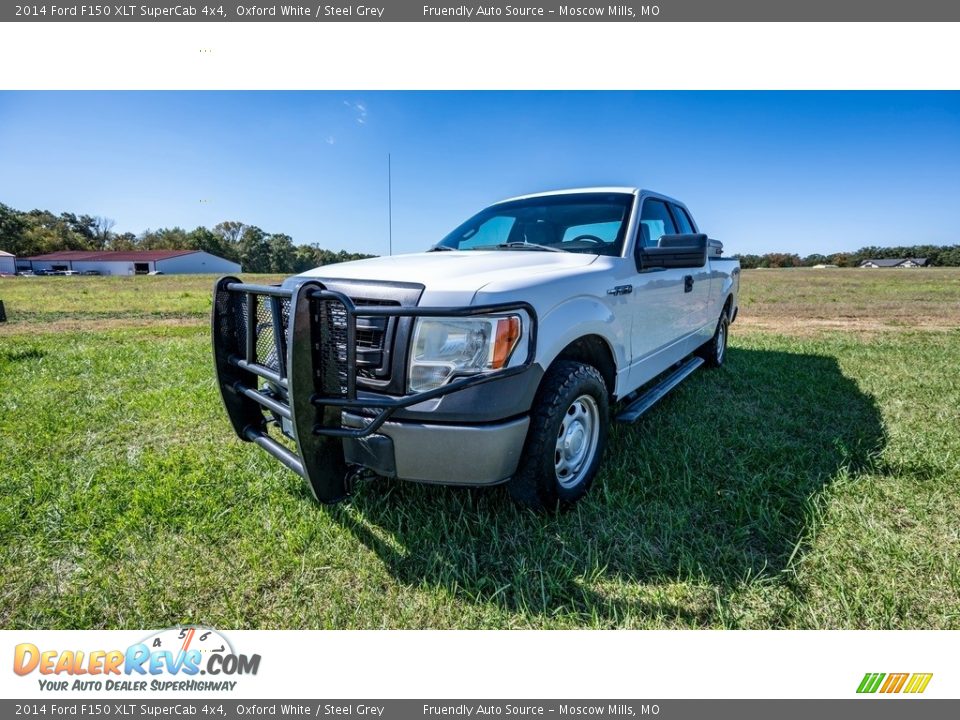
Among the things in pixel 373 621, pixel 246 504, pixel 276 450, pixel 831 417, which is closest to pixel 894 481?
pixel 831 417

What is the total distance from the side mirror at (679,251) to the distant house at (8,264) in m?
68.2

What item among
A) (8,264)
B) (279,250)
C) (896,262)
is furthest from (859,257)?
(8,264)

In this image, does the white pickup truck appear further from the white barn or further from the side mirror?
the white barn

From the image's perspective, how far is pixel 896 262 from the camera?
210ft

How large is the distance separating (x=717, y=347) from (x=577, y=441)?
3922mm

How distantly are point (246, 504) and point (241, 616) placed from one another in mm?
832

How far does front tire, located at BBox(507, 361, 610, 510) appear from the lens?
227 cm

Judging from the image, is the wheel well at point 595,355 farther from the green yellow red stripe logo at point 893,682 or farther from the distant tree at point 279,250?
the distant tree at point 279,250

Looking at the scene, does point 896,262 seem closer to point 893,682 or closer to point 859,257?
point 859,257

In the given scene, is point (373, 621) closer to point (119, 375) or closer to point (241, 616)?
point (241, 616)

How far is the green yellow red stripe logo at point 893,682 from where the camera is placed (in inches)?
65.1

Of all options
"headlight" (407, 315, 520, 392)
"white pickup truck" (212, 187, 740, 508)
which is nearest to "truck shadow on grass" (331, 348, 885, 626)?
"white pickup truck" (212, 187, 740, 508)

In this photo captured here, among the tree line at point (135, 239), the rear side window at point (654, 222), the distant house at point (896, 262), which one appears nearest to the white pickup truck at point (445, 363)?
the rear side window at point (654, 222)

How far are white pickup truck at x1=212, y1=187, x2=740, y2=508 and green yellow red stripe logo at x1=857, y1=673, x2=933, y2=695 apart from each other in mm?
1295
